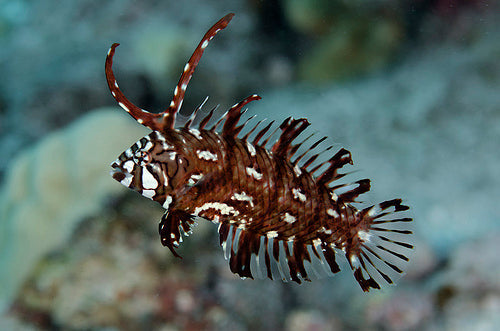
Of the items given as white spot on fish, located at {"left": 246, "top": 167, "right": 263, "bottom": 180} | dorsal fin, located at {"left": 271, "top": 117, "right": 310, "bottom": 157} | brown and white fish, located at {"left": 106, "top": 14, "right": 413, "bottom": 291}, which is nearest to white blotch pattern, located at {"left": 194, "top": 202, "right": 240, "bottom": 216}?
brown and white fish, located at {"left": 106, "top": 14, "right": 413, "bottom": 291}

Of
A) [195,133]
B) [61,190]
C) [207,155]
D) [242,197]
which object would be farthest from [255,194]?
[61,190]

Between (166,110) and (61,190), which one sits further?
(61,190)

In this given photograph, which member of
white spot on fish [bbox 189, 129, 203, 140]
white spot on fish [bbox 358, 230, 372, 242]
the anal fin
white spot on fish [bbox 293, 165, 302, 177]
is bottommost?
the anal fin

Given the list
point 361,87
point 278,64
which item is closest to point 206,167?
point 361,87

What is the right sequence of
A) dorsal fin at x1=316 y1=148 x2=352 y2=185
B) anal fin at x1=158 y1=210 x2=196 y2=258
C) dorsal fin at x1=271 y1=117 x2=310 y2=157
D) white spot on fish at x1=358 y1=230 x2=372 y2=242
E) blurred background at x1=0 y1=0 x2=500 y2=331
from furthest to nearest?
1. blurred background at x1=0 y1=0 x2=500 y2=331
2. white spot on fish at x1=358 y1=230 x2=372 y2=242
3. dorsal fin at x1=316 y1=148 x2=352 y2=185
4. dorsal fin at x1=271 y1=117 x2=310 y2=157
5. anal fin at x1=158 y1=210 x2=196 y2=258

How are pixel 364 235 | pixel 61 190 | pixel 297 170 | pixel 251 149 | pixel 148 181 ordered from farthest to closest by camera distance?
1. pixel 61 190
2. pixel 364 235
3. pixel 297 170
4. pixel 251 149
5. pixel 148 181

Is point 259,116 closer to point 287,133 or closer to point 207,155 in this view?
point 287,133

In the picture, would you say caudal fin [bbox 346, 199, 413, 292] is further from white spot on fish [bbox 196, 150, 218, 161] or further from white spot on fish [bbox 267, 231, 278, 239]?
white spot on fish [bbox 196, 150, 218, 161]

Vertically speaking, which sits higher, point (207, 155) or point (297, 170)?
point (297, 170)
